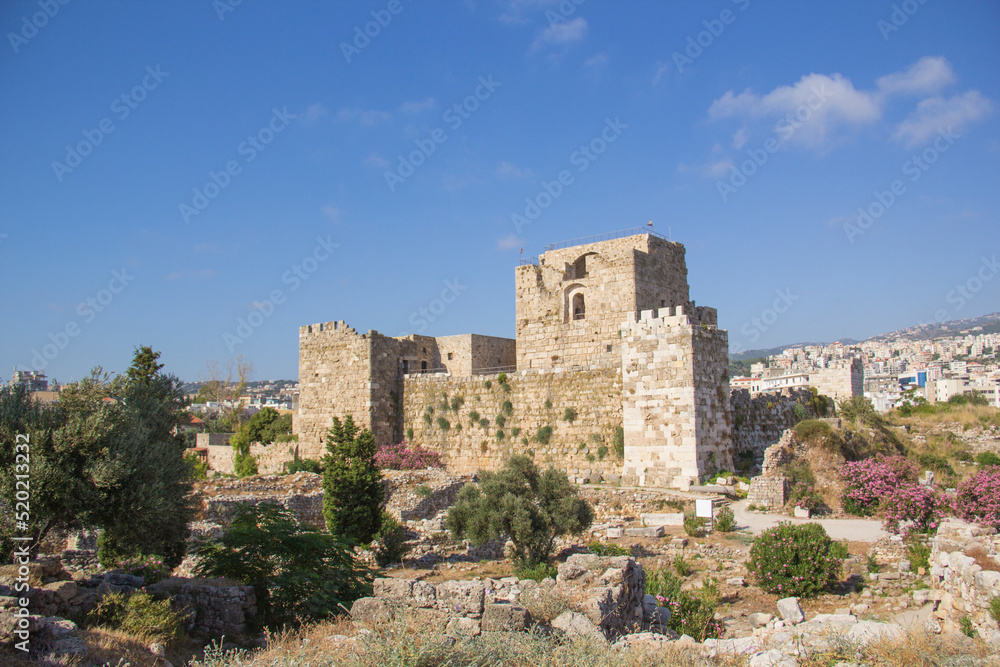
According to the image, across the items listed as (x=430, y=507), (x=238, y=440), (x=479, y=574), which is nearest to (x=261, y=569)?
(x=479, y=574)

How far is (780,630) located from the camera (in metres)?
8.40

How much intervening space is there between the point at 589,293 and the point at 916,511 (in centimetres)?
1295

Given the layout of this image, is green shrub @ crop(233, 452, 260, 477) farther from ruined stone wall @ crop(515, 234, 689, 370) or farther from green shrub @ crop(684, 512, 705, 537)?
green shrub @ crop(684, 512, 705, 537)

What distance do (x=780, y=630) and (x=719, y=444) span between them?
11.0m

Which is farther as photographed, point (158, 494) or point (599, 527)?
point (599, 527)

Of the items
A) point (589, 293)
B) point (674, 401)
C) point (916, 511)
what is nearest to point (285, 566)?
point (674, 401)

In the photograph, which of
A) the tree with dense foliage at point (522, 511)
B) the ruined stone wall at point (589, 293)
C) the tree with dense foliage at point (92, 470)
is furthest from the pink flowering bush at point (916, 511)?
the tree with dense foliage at point (92, 470)

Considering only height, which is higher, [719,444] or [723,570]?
[719,444]

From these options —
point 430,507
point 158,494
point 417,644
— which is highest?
point 158,494

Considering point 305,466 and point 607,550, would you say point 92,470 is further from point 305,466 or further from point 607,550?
point 305,466

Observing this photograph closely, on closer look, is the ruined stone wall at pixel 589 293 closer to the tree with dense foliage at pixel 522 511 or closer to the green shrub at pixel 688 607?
the tree with dense foliage at pixel 522 511

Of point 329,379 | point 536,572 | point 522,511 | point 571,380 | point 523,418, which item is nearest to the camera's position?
point 536,572

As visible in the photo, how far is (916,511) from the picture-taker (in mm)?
13625

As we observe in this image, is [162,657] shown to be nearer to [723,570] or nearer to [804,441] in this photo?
[723,570]
